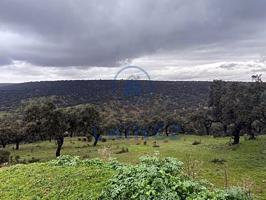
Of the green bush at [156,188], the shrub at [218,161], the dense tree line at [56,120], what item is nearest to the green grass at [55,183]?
the green bush at [156,188]

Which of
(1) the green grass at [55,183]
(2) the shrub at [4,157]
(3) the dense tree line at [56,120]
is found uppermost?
(1) the green grass at [55,183]

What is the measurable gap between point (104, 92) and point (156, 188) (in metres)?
160

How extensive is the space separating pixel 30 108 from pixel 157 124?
155 feet

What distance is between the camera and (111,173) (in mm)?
12508

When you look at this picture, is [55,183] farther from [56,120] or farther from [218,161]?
[56,120]

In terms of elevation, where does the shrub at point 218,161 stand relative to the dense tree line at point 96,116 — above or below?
below

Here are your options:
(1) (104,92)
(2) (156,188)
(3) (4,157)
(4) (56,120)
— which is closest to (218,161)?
(4) (56,120)

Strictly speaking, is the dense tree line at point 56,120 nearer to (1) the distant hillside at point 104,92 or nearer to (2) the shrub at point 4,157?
(2) the shrub at point 4,157

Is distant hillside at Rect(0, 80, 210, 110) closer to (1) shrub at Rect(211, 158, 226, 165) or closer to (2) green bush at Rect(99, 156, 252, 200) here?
(1) shrub at Rect(211, 158, 226, 165)

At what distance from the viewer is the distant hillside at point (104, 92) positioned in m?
153

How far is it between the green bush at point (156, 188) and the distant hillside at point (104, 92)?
132 meters

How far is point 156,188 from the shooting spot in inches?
376

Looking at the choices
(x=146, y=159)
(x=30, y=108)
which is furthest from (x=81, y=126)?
(x=146, y=159)

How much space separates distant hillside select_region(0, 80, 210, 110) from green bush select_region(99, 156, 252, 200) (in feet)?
434
